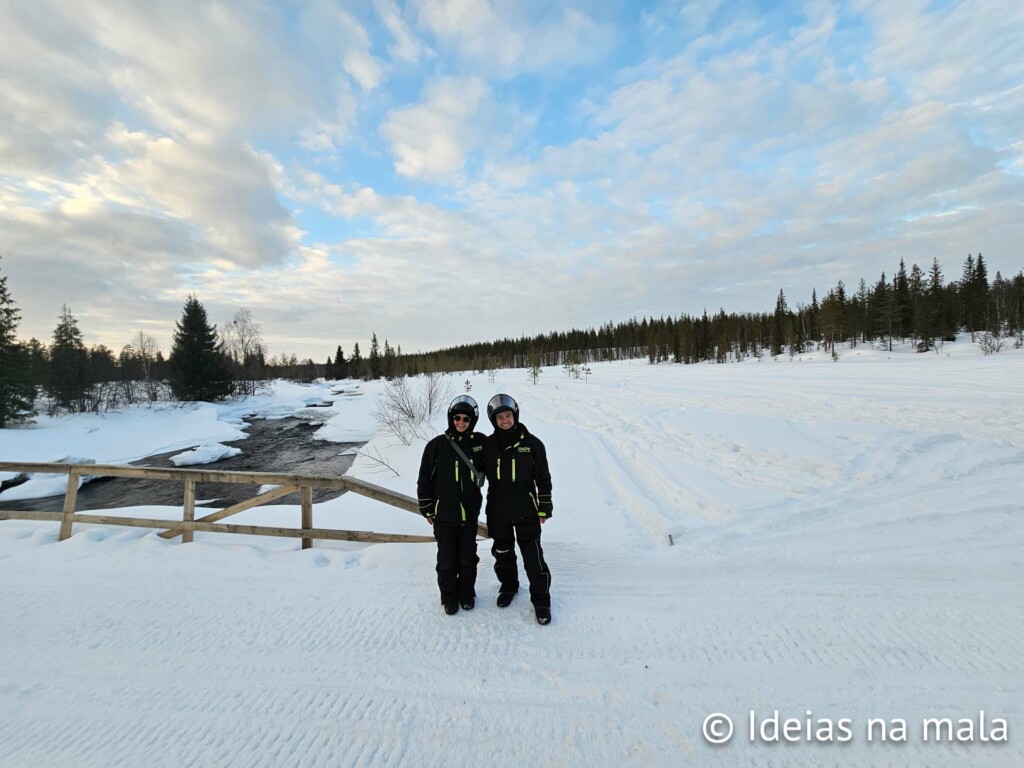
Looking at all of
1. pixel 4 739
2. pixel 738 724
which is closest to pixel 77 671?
pixel 4 739

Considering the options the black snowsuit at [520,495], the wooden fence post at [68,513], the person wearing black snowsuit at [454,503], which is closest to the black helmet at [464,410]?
the person wearing black snowsuit at [454,503]

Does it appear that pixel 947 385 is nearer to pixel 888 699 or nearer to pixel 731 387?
pixel 731 387

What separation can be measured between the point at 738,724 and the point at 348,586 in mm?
3492

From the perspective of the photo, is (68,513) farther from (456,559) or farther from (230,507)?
(456,559)

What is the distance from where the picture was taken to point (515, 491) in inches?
149

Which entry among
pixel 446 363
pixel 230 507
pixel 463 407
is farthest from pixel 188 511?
pixel 446 363

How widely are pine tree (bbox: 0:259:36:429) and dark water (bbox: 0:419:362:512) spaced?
1340 centimetres

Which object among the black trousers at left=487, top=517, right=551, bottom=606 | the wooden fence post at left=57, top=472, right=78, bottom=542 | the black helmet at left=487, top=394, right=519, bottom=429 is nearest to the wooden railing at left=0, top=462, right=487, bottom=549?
the wooden fence post at left=57, top=472, right=78, bottom=542

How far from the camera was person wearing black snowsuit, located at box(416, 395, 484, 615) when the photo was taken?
3.79 metres

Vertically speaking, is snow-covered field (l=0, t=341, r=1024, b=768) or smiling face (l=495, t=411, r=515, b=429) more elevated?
smiling face (l=495, t=411, r=515, b=429)

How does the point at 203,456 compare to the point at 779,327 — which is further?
the point at 779,327

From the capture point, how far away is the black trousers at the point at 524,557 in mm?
3670

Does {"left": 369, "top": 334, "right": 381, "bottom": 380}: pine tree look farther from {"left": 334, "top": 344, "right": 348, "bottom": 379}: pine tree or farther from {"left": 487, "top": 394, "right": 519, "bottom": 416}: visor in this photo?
{"left": 487, "top": 394, "right": 519, "bottom": 416}: visor

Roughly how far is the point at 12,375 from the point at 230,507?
35.8 m
